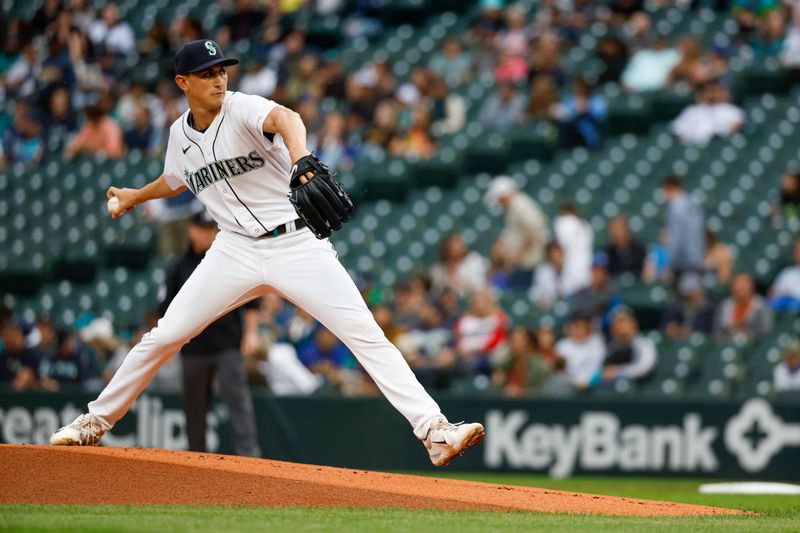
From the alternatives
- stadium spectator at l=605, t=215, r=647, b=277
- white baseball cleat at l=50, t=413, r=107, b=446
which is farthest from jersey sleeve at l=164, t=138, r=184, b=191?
stadium spectator at l=605, t=215, r=647, b=277

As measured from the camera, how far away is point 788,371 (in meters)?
11.2

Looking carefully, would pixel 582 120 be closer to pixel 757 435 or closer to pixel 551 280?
pixel 551 280

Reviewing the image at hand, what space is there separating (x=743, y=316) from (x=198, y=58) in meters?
6.93

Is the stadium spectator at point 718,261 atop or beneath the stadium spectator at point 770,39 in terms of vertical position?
beneath

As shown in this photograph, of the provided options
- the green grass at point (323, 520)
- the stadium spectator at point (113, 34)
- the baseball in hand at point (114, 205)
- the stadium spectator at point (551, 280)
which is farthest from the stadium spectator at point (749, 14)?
the baseball in hand at point (114, 205)

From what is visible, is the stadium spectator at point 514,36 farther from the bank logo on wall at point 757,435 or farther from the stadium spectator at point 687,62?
the bank logo on wall at point 757,435

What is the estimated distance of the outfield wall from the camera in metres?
10.9

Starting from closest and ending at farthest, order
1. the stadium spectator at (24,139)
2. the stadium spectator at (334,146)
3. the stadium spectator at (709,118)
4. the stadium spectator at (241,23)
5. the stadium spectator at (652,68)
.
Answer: the stadium spectator at (709,118) → the stadium spectator at (652,68) → the stadium spectator at (334,146) → the stadium spectator at (24,139) → the stadium spectator at (241,23)

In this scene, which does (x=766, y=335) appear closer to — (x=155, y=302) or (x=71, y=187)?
(x=155, y=302)

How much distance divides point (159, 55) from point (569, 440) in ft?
28.3

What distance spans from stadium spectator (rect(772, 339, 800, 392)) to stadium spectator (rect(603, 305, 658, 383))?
101 centimetres

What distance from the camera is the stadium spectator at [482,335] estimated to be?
11992mm

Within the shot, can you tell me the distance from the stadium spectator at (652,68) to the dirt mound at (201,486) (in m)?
9.07

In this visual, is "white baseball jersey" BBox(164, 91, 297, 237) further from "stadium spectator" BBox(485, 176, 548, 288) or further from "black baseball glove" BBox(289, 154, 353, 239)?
"stadium spectator" BBox(485, 176, 548, 288)
